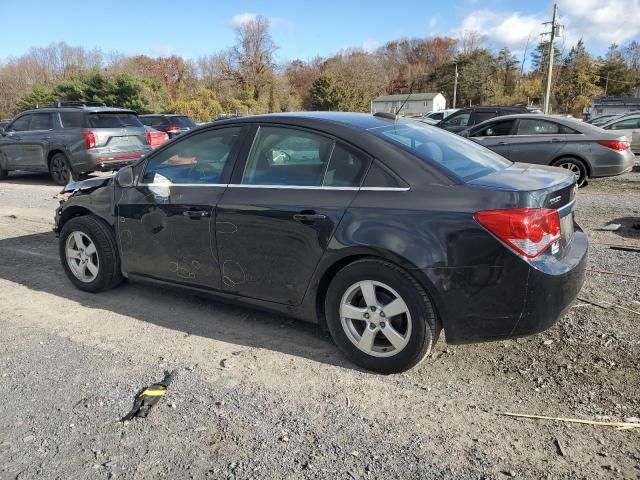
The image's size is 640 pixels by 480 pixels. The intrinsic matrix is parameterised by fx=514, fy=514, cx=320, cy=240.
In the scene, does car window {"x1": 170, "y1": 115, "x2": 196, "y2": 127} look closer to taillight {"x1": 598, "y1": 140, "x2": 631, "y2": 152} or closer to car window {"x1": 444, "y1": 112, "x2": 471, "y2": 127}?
car window {"x1": 444, "y1": 112, "x2": 471, "y2": 127}

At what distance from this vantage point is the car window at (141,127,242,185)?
154 inches

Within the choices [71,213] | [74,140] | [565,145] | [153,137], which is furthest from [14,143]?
[565,145]

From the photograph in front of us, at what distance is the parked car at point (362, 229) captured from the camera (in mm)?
2875

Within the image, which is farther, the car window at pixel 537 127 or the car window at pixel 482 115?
the car window at pixel 482 115

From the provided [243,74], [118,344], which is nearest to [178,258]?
[118,344]

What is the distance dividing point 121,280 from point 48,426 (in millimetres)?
2136

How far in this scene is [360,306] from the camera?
3266 mm

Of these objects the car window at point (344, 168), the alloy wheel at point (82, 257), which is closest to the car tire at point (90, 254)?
the alloy wheel at point (82, 257)

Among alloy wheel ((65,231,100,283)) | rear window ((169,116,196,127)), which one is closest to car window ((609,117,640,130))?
rear window ((169,116,196,127))

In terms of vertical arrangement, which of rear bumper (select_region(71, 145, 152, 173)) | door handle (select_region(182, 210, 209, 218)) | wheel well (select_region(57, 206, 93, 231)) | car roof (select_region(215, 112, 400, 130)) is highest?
car roof (select_region(215, 112, 400, 130))

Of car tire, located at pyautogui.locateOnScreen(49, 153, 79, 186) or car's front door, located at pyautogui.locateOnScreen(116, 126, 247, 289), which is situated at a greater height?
car's front door, located at pyautogui.locateOnScreen(116, 126, 247, 289)

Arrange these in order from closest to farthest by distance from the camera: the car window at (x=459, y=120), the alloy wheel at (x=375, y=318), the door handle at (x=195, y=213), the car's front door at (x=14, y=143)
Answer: the alloy wheel at (x=375, y=318), the door handle at (x=195, y=213), the car's front door at (x=14, y=143), the car window at (x=459, y=120)

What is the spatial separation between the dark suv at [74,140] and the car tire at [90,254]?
7.55 meters

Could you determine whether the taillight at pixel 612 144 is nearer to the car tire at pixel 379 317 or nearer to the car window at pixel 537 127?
the car window at pixel 537 127
